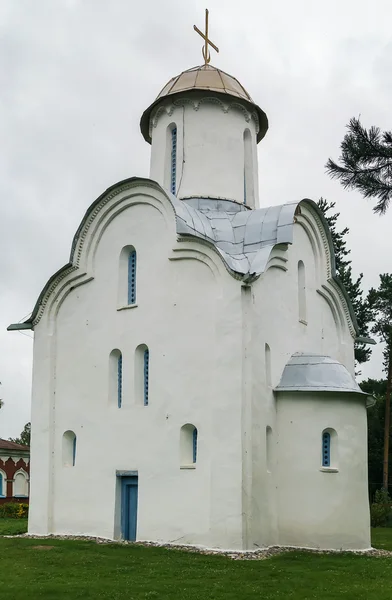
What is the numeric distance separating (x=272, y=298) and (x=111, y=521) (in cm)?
575

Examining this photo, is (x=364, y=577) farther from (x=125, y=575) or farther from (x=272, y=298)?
(x=272, y=298)

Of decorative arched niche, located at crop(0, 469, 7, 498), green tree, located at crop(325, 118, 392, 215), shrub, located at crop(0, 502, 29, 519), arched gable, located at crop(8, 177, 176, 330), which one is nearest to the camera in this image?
green tree, located at crop(325, 118, 392, 215)

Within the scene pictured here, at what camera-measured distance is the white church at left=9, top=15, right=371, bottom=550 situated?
14.9 m

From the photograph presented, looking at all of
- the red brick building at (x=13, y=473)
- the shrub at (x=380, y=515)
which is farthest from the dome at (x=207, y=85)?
the red brick building at (x=13, y=473)

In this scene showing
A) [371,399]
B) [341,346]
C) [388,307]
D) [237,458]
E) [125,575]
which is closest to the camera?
[125,575]

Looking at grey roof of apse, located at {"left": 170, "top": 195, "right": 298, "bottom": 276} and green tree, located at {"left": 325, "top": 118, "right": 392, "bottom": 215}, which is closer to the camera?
green tree, located at {"left": 325, "top": 118, "right": 392, "bottom": 215}

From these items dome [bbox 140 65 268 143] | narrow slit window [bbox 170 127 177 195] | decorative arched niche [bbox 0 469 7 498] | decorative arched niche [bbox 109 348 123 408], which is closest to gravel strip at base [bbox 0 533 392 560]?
decorative arched niche [bbox 109 348 123 408]

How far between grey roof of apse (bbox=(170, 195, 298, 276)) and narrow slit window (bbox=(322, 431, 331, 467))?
12.0 feet

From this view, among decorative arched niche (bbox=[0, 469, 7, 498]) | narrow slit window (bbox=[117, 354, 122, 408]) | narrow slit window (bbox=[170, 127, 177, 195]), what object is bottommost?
decorative arched niche (bbox=[0, 469, 7, 498])

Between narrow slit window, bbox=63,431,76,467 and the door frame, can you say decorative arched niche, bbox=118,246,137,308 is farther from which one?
the door frame

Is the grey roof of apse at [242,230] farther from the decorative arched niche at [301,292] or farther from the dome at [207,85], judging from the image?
the dome at [207,85]

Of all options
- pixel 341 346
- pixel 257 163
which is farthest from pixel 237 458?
pixel 257 163

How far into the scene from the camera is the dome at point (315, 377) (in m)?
15.9

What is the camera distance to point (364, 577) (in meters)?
12.3
